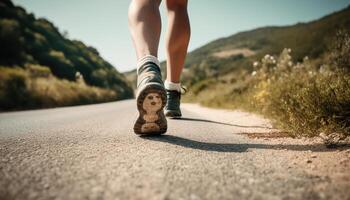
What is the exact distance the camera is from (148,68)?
2.07m

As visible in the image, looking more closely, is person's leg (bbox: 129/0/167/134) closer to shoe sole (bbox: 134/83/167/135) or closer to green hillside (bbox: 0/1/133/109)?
shoe sole (bbox: 134/83/167/135)

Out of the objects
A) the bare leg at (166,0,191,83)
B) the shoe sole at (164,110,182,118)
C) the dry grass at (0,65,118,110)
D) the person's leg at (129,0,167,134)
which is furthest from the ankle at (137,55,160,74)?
the dry grass at (0,65,118,110)

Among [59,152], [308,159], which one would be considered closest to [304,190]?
[308,159]

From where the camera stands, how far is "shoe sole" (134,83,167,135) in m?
1.95

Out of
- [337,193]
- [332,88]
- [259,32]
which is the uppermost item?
[259,32]

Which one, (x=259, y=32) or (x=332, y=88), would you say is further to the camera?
(x=259, y=32)

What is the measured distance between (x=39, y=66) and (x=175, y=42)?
23.5 meters

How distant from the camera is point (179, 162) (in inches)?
57.1

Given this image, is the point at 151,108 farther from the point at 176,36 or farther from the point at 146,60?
the point at 176,36

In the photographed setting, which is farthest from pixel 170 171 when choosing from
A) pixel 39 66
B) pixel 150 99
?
pixel 39 66

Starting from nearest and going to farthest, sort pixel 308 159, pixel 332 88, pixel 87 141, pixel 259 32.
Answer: pixel 308 159 → pixel 87 141 → pixel 332 88 → pixel 259 32

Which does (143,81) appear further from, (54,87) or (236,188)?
(54,87)

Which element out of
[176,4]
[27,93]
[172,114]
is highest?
[176,4]

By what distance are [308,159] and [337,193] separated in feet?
1.81
